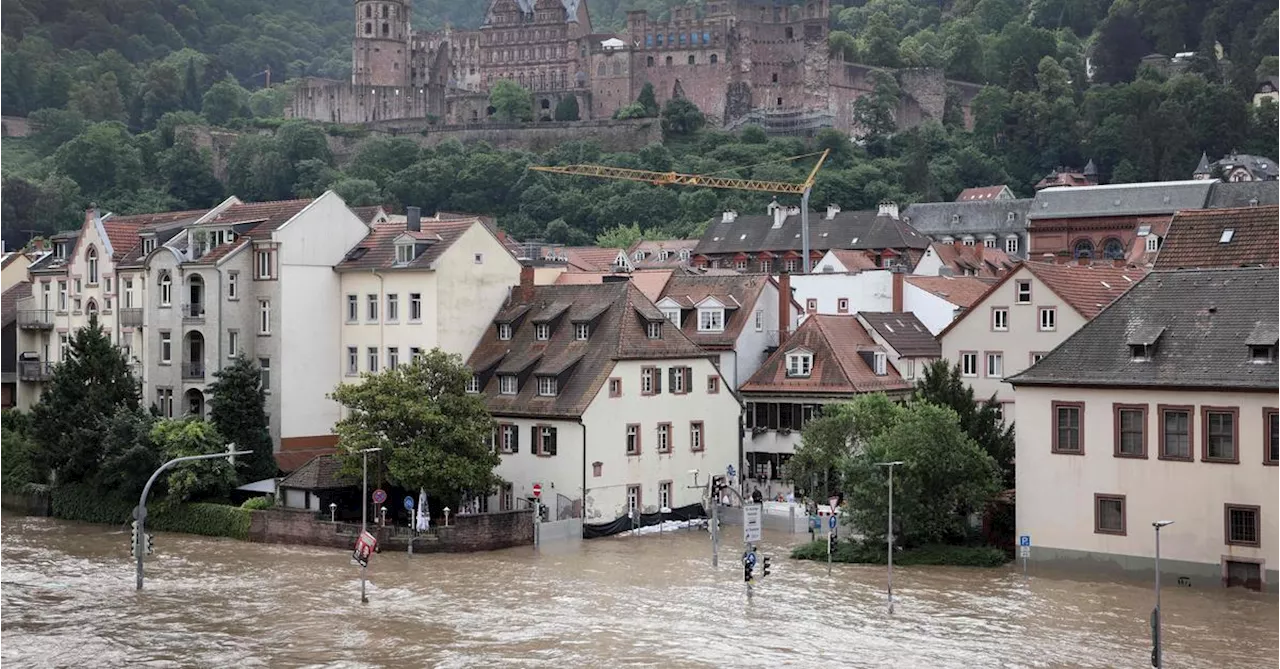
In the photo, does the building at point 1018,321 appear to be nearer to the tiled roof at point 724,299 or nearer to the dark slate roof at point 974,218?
the tiled roof at point 724,299

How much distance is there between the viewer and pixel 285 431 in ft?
238

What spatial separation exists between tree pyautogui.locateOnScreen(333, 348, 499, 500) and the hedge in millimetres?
12118

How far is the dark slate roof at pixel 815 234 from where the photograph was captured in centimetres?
13425

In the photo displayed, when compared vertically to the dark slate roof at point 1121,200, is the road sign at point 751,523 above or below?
below

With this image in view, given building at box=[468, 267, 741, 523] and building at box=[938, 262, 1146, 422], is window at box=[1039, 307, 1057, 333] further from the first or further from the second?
building at box=[468, 267, 741, 523]

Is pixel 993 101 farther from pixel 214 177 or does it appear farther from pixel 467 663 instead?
pixel 467 663

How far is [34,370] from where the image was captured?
84.9 meters

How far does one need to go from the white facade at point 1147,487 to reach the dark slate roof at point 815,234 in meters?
75.7

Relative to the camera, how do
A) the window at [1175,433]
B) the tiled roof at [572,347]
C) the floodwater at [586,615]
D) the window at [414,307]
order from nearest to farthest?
the floodwater at [586,615]
the window at [1175,433]
the tiled roof at [572,347]
the window at [414,307]

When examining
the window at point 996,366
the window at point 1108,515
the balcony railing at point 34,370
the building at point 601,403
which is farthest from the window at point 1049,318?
the balcony railing at point 34,370

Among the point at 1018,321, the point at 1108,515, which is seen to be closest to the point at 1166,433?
the point at 1108,515

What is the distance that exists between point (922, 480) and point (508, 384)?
17.6 m

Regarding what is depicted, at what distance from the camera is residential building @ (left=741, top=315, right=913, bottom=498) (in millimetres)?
73750

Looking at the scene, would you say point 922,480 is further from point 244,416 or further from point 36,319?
point 36,319
